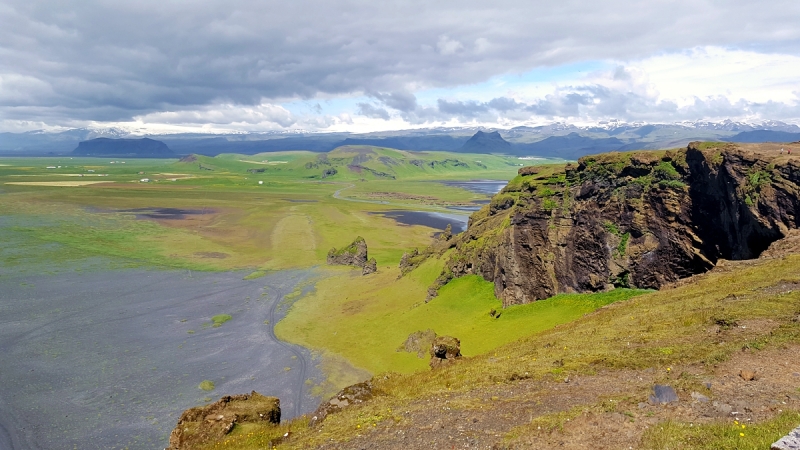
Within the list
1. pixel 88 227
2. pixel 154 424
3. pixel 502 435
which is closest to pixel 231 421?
pixel 502 435

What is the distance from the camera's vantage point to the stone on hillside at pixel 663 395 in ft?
59.4

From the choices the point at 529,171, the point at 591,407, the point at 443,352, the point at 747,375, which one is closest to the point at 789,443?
the point at 591,407

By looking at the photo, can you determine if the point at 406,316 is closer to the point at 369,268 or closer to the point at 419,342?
the point at 419,342

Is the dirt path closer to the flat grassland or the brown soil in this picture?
the flat grassland

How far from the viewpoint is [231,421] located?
24.1 metres

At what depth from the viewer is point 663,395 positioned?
60.0ft

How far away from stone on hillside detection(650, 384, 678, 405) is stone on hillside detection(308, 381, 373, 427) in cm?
1491

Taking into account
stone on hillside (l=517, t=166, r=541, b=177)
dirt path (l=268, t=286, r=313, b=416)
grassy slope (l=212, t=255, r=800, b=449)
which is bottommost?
dirt path (l=268, t=286, r=313, b=416)

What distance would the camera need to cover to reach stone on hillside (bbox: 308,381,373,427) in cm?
2406

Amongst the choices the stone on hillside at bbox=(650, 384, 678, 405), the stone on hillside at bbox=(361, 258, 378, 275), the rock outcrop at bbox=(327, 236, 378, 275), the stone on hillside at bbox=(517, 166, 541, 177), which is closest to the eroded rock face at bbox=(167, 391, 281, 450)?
the stone on hillside at bbox=(650, 384, 678, 405)

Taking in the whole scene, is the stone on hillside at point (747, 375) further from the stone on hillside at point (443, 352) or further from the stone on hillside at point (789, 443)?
the stone on hillside at point (443, 352)

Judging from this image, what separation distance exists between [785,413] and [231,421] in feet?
79.9

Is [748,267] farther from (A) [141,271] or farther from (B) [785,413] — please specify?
(A) [141,271]

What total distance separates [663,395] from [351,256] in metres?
88.2
